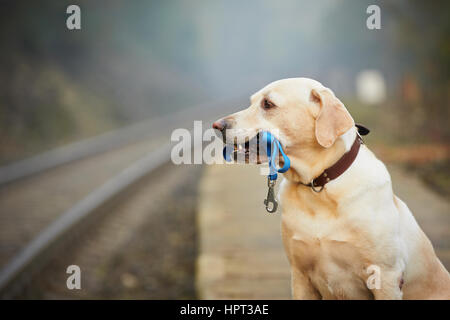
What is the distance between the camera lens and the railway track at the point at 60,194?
5.22m

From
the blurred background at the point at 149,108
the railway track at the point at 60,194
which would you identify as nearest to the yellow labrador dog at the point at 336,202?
the blurred background at the point at 149,108

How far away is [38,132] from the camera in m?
14.2

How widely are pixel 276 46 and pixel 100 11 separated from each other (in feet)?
47.7

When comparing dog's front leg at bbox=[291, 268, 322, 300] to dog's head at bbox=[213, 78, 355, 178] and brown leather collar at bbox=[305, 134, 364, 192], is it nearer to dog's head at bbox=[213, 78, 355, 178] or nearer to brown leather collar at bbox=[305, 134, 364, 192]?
brown leather collar at bbox=[305, 134, 364, 192]

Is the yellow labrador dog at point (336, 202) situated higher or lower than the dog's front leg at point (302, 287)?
higher

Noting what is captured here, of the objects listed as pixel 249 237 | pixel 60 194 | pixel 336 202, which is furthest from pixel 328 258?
pixel 60 194

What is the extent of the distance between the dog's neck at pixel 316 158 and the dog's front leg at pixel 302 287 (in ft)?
1.77

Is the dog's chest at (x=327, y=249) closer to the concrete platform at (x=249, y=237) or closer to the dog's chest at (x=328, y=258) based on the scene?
the dog's chest at (x=328, y=258)

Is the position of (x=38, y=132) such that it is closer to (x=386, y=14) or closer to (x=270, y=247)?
(x=386, y=14)

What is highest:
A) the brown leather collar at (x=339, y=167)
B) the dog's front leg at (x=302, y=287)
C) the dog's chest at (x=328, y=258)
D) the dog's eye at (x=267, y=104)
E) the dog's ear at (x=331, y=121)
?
the dog's eye at (x=267, y=104)

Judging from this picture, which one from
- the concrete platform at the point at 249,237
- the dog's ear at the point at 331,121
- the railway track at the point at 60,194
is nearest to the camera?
the dog's ear at the point at 331,121

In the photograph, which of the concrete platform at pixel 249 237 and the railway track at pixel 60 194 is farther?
the railway track at pixel 60 194

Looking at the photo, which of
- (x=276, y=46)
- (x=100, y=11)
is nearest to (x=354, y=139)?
(x=100, y=11)

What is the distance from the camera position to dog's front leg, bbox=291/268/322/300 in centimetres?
261
